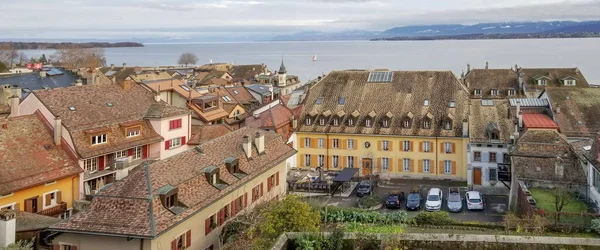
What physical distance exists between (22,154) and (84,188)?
14.4 ft

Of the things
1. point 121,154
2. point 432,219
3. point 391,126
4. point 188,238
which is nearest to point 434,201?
point 432,219

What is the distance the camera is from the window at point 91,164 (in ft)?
116

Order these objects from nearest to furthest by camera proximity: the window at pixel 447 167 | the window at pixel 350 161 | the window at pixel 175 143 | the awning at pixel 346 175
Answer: the awning at pixel 346 175 < the window at pixel 175 143 < the window at pixel 447 167 < the window at pixel 350 161

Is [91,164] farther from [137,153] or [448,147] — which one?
[448,147]

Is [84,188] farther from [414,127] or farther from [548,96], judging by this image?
[548,96]

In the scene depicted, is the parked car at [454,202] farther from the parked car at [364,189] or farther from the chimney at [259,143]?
the chimney at [259,143]

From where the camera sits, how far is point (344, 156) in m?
49.9

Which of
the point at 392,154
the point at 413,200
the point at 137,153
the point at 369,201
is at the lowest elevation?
the point at 369,201

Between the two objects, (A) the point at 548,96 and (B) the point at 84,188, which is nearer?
(B) the point at 84,188

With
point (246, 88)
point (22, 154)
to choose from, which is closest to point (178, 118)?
point (22, 154)

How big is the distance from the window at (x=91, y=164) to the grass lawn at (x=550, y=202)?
27168 millimetres

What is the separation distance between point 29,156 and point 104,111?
8.25 metres

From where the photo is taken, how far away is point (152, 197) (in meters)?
24.2

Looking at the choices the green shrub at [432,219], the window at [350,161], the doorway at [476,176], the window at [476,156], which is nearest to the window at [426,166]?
the doorway at [476,176]
